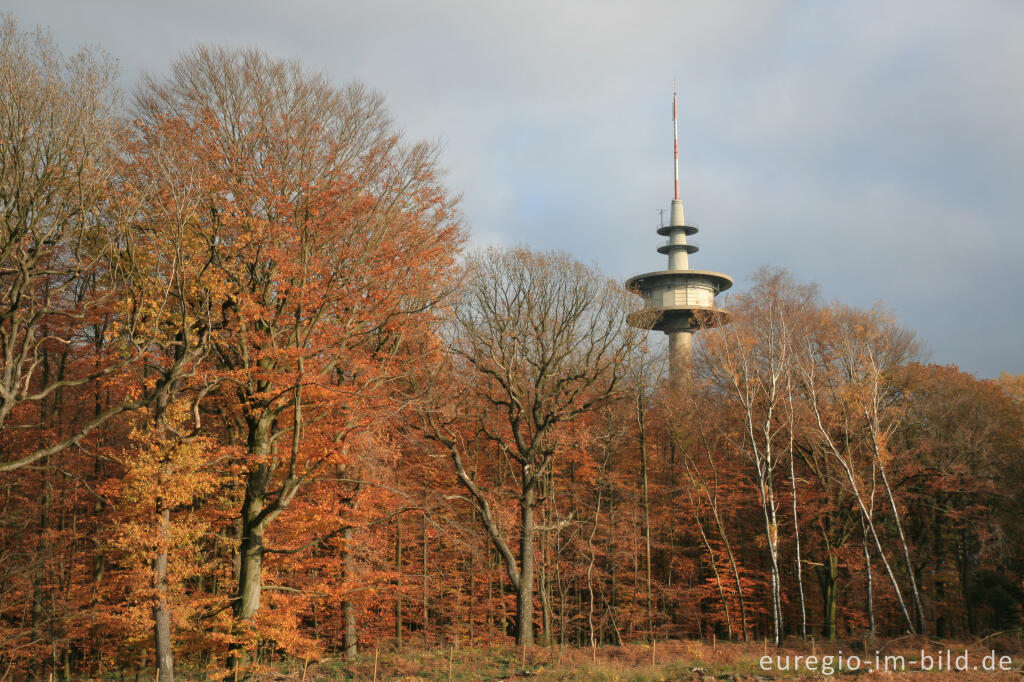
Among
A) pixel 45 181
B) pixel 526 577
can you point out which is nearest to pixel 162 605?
pixel 45 181

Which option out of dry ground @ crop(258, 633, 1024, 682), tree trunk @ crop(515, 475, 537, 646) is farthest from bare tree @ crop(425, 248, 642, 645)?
dry ground @ crop(258, 633, 1024, 682)

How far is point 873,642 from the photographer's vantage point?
824 inches

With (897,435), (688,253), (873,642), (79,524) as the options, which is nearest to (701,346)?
(897,435)

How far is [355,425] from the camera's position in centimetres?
1784

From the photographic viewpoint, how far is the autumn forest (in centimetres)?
1468

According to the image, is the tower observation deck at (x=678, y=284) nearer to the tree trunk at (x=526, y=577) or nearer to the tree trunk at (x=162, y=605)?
the tree trunk at (x=526, y=577)

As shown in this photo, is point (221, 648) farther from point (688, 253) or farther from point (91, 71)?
point (688, 253)

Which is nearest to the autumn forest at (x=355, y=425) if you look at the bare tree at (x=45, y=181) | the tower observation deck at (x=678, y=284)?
the bare tree at (x=45, y=181)

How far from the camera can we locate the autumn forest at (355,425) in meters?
14.7

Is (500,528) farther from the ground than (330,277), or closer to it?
closer to it

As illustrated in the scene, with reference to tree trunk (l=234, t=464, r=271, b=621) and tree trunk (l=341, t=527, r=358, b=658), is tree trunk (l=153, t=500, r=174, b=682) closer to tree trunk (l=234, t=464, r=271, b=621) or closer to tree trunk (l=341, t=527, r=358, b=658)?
tree trunk (l=234, t=464, r=271, b=621)

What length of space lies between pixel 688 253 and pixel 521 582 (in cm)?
4439

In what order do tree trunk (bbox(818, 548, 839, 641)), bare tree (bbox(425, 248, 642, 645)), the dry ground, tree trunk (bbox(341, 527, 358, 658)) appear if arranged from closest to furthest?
the dry ground, tree trunk (bbox(341, 527, 358, 658)), bare tree (bbox(425, 248, 642, 645)), tree trunk (bbox(818, 548, 839, 641))

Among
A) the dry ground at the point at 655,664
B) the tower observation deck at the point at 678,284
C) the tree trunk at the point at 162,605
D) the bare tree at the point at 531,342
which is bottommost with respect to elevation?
the dry ground at the point at 655,664
